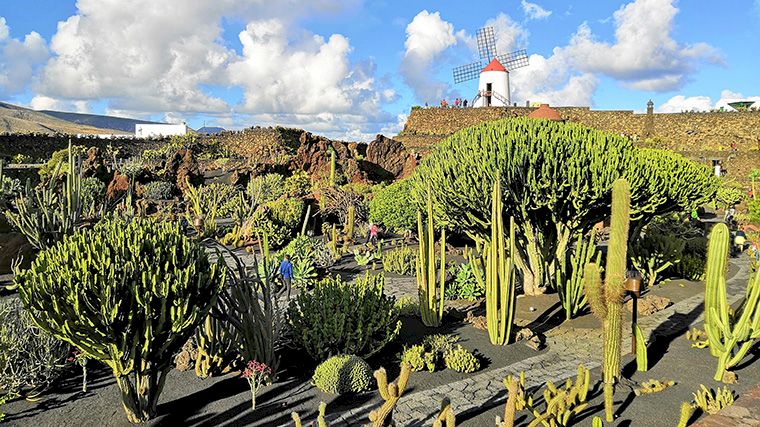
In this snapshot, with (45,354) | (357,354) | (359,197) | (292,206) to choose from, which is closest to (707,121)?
(359,197)

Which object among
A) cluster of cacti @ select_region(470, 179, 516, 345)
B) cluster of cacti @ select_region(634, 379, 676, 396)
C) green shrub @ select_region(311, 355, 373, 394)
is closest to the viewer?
green shrub @ select_region(311, 355, 373, 394)

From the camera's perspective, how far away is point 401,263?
13.5 m

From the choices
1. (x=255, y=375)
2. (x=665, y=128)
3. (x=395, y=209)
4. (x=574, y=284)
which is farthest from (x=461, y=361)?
(x=665, y=128)

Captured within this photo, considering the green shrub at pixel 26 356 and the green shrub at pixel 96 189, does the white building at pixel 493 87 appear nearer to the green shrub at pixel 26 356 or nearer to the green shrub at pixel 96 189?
the green shrub at pixel 96 189

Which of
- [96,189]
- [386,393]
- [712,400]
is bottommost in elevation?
[712,400]

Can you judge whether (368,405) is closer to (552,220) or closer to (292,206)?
(552,220)

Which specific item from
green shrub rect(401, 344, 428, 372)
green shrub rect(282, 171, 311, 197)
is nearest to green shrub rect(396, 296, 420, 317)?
green shrub rect(401, 344, 428, 372)

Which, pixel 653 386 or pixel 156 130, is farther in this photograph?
→ pixel 156 130

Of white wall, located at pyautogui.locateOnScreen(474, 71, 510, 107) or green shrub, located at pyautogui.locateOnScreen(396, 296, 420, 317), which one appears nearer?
green shrub, located at pyautogui.locateOnScreen(396, 296, 420, 317)

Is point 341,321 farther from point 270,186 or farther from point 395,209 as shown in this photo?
point 270,186

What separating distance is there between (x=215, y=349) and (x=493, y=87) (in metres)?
47.2

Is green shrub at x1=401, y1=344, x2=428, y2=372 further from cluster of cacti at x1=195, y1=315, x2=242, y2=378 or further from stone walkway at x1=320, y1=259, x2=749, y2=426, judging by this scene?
cluster of cacti at x1=195, y1=315, x2=242, y2=378

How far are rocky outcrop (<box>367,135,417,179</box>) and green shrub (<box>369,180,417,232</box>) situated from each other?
1814 cm

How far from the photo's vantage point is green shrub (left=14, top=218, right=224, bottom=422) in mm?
4508
